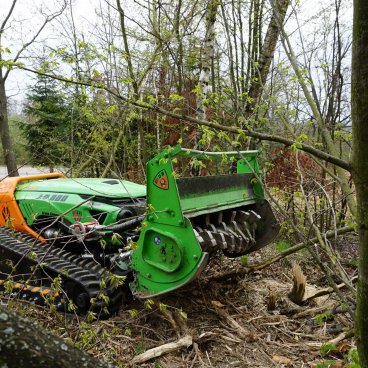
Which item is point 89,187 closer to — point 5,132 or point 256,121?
point 256,121

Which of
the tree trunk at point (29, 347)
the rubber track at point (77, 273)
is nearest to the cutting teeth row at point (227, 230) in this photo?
the rubber track at point (77, 273)

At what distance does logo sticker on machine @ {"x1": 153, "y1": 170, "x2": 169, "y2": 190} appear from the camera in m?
3.33

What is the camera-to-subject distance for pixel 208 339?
3371 millimetres

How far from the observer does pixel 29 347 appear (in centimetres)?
92

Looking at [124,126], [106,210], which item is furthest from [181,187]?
[124,126]

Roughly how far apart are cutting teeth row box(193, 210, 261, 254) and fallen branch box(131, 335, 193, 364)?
2.57 feet

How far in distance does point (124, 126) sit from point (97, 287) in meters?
5.50

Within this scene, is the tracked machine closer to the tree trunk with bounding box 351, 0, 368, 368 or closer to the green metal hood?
the green metal hood

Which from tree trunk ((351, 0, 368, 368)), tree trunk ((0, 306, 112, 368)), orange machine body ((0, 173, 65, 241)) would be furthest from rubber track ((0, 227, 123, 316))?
tree trunk ((351, 0, 368, 368))

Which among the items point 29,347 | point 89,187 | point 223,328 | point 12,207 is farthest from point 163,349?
point 12,207

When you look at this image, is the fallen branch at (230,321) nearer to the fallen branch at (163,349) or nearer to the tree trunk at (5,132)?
the fallen branch at (163,349)

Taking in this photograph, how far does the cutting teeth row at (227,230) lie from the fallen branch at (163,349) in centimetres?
78

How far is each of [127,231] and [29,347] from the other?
3084mm

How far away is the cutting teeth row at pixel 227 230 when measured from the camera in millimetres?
3561
